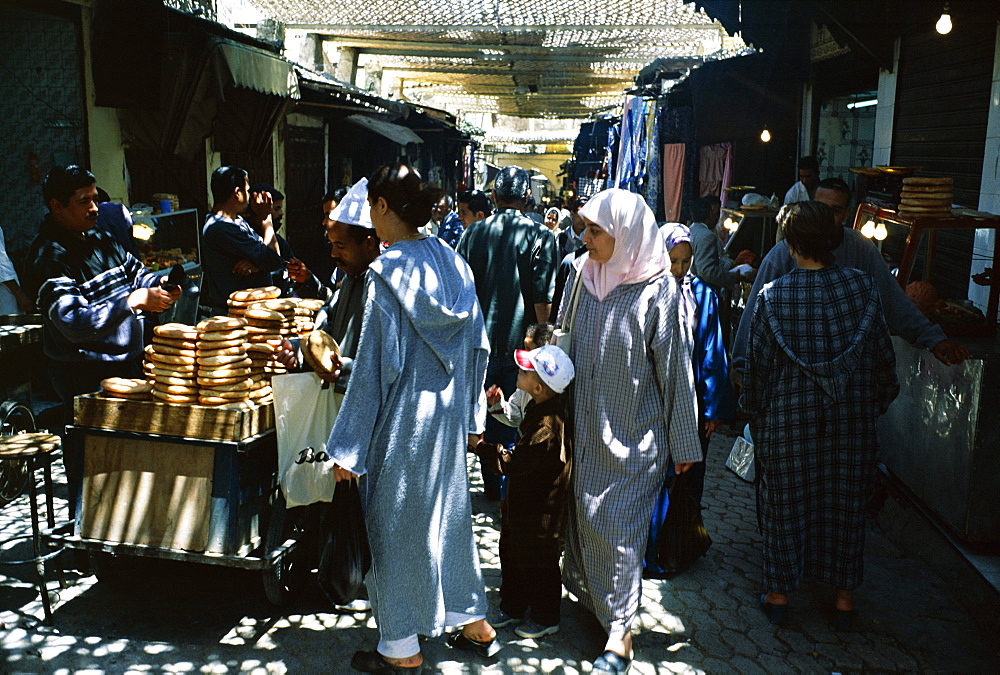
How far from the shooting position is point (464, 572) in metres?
3.51

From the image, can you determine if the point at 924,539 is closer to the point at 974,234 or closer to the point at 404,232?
the point at 974,234

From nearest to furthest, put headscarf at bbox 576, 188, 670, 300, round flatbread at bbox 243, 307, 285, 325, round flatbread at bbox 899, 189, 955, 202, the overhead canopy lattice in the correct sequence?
headscarf at bbox 576, 188, 670, 300 → round flatbread at bbox 243, 307, 285, 325 → round flatbread at bbox 899, 189, 955, 202 → the overhead canopy lattice

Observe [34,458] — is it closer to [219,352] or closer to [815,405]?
[219,352]

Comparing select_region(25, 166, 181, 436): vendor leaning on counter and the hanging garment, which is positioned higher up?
the hanging garment

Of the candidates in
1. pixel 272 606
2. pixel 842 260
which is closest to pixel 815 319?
pixel 842 260

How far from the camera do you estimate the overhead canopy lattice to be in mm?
11875

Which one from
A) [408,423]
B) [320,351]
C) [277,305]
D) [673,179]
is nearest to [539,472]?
[408,423]

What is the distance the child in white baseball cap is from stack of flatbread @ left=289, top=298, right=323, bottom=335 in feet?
3.69

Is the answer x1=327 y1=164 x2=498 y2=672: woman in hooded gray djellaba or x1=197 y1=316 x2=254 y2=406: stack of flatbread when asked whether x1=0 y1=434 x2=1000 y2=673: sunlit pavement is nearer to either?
x1=327 y1=164 x2=498 y2=672: woman in hooded gray djellaba

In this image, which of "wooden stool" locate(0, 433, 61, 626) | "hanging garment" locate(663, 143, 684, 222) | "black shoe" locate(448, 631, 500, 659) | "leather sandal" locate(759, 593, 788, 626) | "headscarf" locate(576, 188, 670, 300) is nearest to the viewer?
"headscarf" locate(576, 188, 670, 300)

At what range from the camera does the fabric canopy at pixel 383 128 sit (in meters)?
13.9

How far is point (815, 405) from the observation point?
3822mm

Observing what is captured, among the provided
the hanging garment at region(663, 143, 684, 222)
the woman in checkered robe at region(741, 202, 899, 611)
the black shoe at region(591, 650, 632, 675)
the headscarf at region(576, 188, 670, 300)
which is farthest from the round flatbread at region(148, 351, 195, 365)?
the hanging garment at region(663, 143, 684, 222)

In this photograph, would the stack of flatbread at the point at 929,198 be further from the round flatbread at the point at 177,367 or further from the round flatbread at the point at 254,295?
the round flatbread at the point at 177,367
